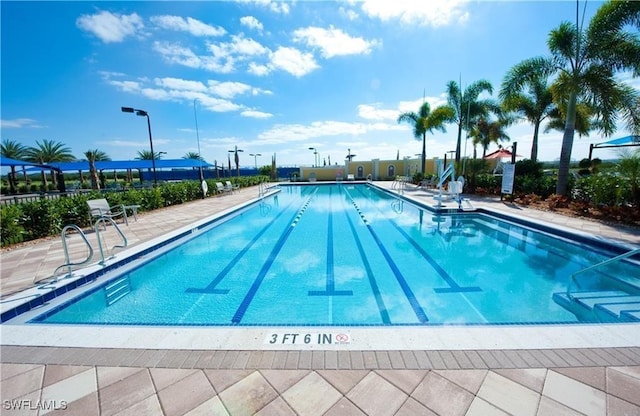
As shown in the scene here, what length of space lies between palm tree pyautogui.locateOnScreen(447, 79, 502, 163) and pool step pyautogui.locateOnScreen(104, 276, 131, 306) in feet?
53.4

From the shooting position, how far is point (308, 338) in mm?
2273

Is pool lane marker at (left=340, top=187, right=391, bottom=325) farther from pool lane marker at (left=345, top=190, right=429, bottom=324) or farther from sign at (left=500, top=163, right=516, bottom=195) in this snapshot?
sign at (left=500, top=163, right=516, bottom=195)

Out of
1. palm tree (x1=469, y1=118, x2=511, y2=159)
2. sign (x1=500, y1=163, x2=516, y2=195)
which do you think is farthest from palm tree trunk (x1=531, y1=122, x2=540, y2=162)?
sign (x1=500, y1=163, x2=516, y2=195)

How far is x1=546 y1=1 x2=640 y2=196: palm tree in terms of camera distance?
7.16 metres

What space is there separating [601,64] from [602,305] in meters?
8.76

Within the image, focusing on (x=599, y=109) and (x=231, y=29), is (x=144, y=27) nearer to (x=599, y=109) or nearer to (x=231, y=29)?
(x=231, y=29)

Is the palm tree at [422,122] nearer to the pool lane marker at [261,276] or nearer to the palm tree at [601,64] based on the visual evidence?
the palm tree at [601,64]

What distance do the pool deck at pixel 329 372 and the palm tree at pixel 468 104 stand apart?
15.1m

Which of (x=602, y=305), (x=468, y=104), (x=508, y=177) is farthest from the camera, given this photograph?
(x=468, y=104)

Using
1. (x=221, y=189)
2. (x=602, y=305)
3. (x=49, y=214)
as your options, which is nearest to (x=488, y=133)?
(x=221, y=189)

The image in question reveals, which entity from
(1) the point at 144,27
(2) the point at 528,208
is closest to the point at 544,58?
(2) the point at 528,208

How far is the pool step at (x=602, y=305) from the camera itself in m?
2.90

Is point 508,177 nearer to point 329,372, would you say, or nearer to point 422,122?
point 329,372

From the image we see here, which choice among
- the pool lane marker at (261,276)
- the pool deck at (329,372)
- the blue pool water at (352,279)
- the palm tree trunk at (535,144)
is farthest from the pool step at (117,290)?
the palm tree trunk at (535,144)
